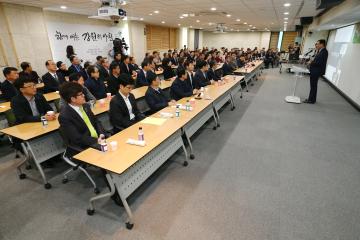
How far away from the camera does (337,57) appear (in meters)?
9.52

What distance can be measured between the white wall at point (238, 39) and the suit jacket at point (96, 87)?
67.5ft

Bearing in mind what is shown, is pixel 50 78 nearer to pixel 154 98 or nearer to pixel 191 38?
pixel 154 98

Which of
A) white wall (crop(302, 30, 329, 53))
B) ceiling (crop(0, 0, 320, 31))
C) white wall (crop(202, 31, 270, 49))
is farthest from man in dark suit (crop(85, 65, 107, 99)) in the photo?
white wall (crop(202, 31, 270, 49))

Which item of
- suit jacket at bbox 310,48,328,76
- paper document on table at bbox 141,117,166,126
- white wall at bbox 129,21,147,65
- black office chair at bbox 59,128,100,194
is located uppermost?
white wall at bbox 129,21,147,65

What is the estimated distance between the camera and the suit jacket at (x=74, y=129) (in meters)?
2.48

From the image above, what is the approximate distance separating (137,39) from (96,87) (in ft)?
28.6

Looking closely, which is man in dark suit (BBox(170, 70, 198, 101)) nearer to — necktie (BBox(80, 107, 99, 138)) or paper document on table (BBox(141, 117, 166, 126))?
paper document on table (BBox(141, 117, 166, 126))

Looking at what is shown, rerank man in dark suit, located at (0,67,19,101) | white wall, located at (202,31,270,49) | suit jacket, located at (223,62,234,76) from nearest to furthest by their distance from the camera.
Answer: man in dark suit, located at (0,67,19,101) < suit jacket, located at (223,62,234,76) < white wall, located at (202,31,270,49)

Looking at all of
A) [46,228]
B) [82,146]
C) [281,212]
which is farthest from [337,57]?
[46,228]

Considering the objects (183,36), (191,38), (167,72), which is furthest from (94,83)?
(191,38)

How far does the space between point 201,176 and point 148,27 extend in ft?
41.7

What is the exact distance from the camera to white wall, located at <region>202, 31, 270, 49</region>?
71.2ft

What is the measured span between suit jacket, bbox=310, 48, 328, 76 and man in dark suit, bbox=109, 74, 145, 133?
18.9 ft

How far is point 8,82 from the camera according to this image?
4312mm
